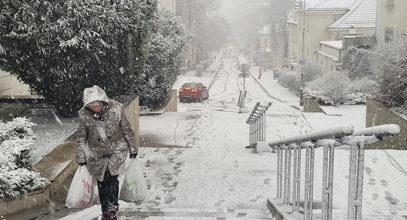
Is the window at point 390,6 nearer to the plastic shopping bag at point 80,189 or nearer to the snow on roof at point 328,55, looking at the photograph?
the snow on roof at point 328,55

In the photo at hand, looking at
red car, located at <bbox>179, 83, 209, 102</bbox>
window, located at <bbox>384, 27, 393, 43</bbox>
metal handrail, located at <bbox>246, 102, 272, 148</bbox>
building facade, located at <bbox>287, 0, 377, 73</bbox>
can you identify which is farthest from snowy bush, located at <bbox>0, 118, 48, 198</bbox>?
building facade, located at <bbox>287, 0, 377, 73</bbox>

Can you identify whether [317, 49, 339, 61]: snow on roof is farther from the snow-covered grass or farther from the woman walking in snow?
the woman walking in snow

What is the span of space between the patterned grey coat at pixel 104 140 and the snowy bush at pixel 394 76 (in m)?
9.95

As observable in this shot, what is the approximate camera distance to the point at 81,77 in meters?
11.2

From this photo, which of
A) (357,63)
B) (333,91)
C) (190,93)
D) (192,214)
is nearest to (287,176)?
(192,214)

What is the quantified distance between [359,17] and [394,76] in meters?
32.4

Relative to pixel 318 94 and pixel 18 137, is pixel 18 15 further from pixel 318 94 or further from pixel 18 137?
pixel 318 94

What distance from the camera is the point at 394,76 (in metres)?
14.2

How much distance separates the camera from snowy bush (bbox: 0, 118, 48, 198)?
19.9 ft

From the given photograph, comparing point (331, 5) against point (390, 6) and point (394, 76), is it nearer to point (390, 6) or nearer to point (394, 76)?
point (390, 6)

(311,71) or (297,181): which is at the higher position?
(297,181)

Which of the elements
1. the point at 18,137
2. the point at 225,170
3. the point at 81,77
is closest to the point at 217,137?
the point at 81,77

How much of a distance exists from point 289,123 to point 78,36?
8.78 m

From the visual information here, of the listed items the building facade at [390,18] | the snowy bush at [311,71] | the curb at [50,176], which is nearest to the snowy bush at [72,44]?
the curb at [50,176]
